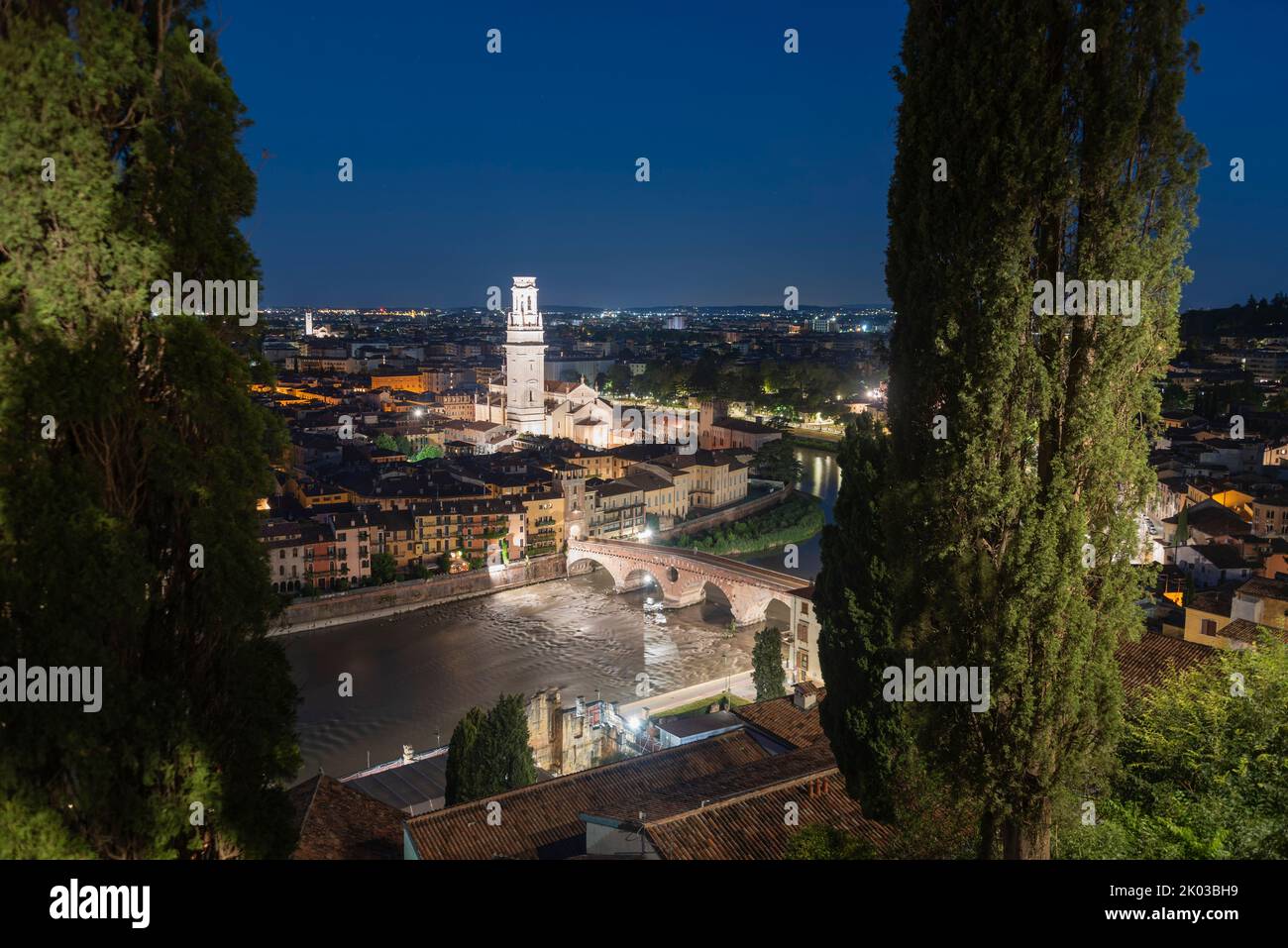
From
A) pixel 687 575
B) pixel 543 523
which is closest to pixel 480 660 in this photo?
pixel 687 575

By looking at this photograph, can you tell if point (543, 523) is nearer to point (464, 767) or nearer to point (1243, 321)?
point (464, 767)

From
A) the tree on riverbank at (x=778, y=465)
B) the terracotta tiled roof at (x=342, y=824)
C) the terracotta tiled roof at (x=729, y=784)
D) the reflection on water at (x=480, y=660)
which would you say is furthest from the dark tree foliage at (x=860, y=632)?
the tree on riverbank at (x=778, y=465)

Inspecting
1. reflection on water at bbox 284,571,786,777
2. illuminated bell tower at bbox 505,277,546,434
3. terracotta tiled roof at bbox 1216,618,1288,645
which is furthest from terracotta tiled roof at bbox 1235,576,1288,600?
illuminated bell tower at bbox 505,277,546,434

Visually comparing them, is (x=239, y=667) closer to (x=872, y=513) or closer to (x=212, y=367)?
(x=212, y=367)

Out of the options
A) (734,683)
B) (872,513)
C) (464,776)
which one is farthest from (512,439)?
(872,513)

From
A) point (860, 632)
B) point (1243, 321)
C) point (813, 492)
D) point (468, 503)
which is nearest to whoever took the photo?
point (860, 632)

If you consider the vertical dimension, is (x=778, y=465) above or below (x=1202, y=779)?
below
